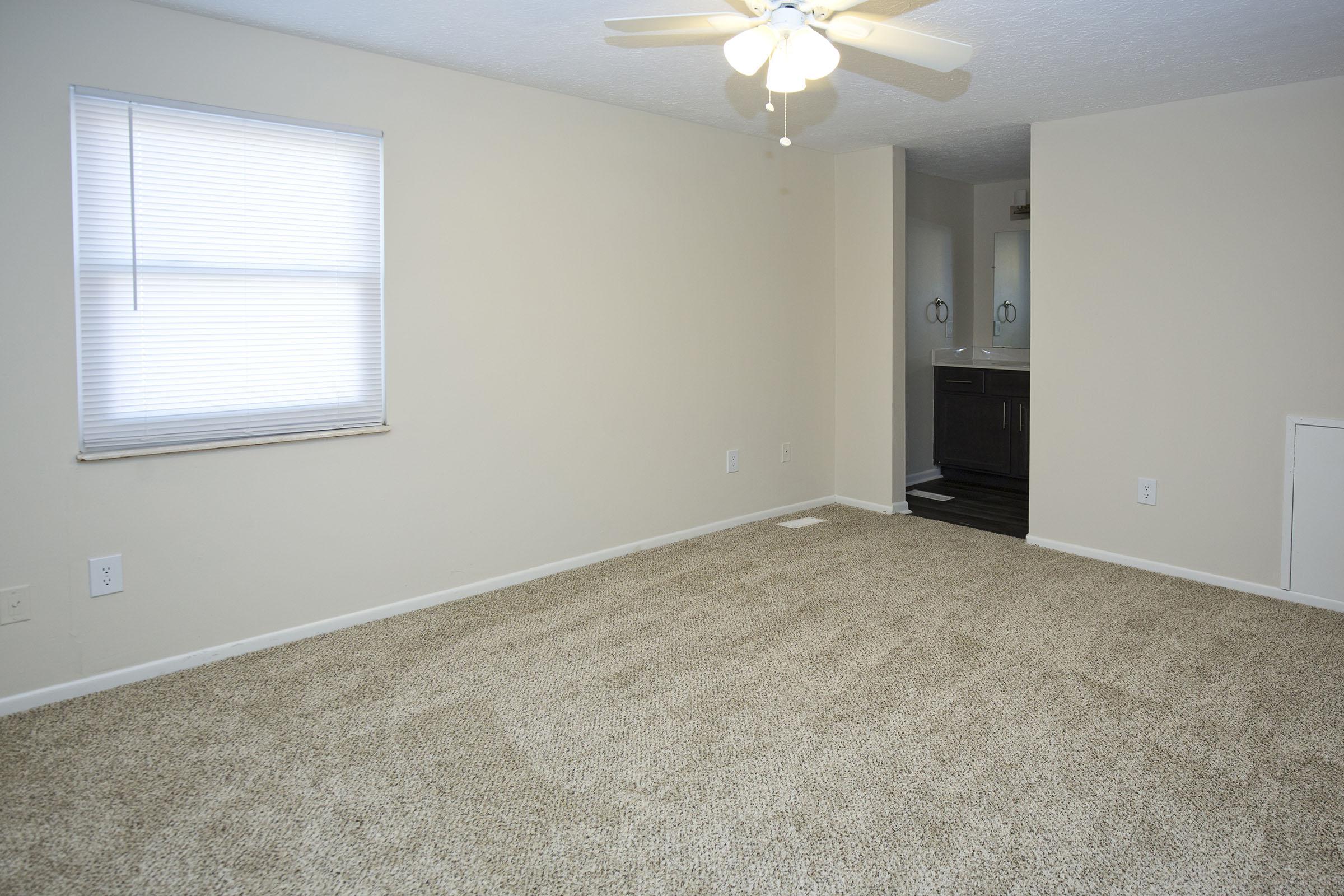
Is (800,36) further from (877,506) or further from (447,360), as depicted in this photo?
(877,506)

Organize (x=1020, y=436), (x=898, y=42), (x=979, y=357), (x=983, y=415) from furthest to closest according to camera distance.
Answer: (x=979, y=357) < (x=983, y=415) < (x=1020, y=436) < (x=898, y=42)

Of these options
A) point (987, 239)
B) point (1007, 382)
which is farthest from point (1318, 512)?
point (987, 239)

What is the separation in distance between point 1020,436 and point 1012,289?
120 centimetres

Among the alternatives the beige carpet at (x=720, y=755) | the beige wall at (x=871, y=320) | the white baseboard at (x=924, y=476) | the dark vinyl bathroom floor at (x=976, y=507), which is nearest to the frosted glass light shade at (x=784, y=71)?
the beige carpet at (x=720, y=755)

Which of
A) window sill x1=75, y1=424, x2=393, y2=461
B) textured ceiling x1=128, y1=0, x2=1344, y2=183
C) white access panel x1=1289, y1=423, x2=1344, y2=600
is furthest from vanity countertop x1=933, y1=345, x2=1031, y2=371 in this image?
window sill x1=75, y1=424, x2=393, y2=461

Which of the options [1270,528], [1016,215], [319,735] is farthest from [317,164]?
[1016,215]

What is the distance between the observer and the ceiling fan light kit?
2.11 metres

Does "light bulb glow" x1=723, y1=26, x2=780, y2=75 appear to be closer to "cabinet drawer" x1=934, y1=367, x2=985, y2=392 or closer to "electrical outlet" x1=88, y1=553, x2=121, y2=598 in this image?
"electrical outlet" x1=88, y1=553, x2=121, y2=598

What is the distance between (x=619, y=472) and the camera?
407 cm

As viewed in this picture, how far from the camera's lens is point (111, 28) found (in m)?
2.55

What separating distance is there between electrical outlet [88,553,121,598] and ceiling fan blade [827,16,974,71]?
2711 mm

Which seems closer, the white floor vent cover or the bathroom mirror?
the white floor vent cover

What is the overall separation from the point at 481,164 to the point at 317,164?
677mm

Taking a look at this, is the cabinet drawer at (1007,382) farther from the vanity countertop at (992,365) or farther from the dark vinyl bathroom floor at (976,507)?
the dark vinyl bathroom floor at (976,507)
